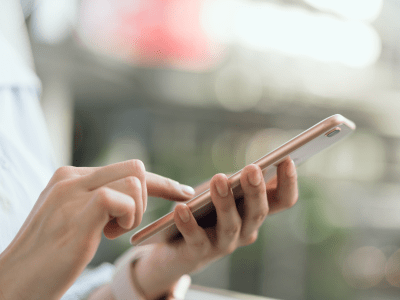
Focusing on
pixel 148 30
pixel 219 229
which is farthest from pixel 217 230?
pixel 148 30

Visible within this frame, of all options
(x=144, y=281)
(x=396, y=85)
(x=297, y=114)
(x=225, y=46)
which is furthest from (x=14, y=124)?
(x=396, y=85)

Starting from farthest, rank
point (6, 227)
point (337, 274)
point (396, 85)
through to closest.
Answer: point (396, 85), point (337, 274), point (6, 227)

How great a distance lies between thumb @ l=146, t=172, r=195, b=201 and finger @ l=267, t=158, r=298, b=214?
106 millimetres

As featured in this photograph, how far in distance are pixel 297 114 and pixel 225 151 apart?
77 centimetres

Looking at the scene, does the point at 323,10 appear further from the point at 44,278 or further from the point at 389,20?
the point at 44,278

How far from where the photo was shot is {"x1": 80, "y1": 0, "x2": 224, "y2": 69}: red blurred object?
1865mm

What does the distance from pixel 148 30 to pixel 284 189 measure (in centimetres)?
182

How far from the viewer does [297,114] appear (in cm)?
295

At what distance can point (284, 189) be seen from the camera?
1.21ft

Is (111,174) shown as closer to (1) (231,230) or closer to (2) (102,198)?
(2) (102,198)

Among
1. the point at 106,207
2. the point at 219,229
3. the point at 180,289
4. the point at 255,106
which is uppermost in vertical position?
the point at 106,207

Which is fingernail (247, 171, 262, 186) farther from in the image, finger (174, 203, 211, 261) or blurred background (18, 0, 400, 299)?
blurred background (18, 0, 400, 299)

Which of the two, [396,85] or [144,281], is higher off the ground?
[144,281]

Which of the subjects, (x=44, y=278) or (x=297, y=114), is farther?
(x=297, y=114)
